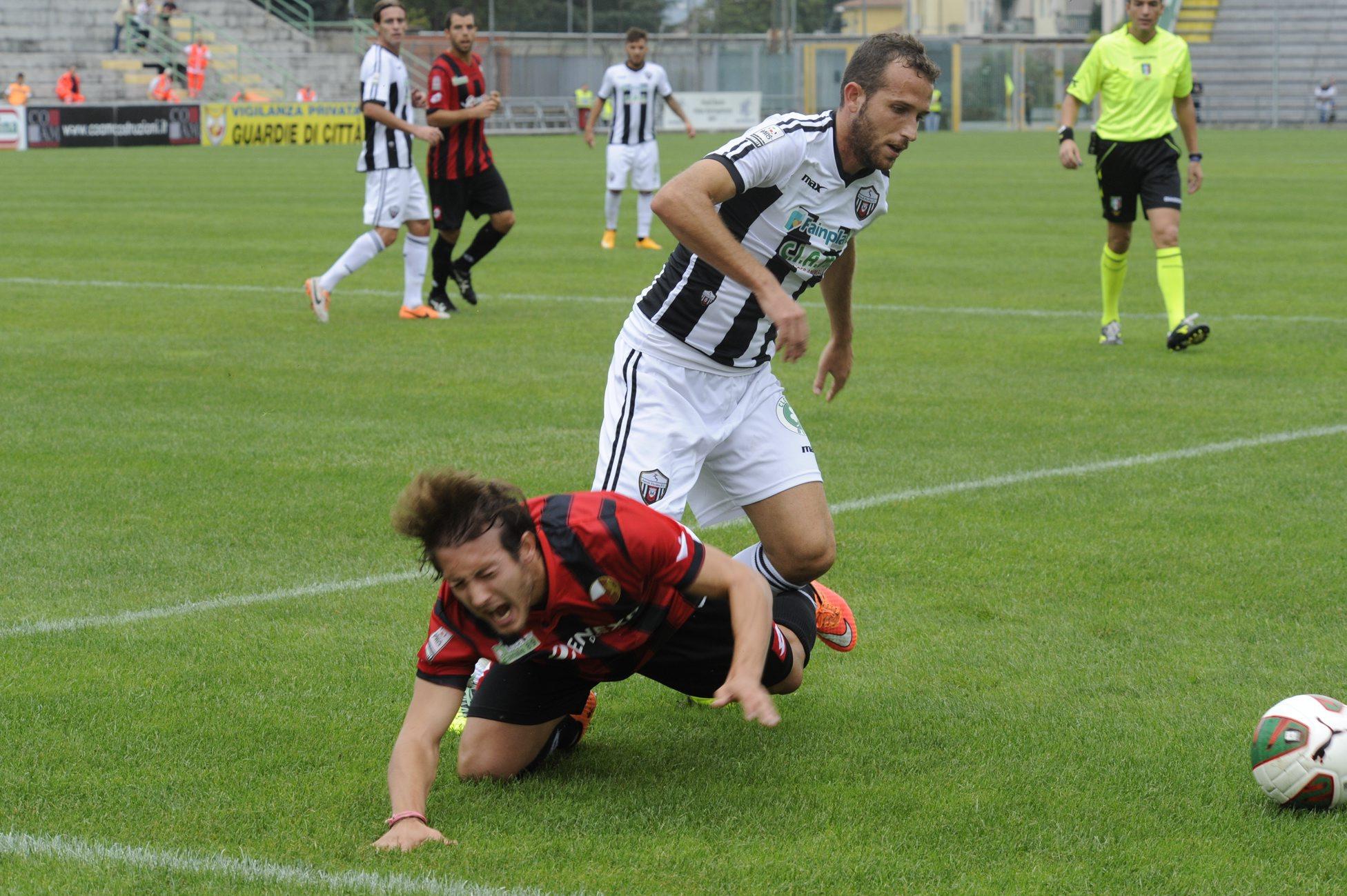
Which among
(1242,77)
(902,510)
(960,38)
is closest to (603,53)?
(960,38)

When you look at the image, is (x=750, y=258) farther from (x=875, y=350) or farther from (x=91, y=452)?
(x=875, y=350)

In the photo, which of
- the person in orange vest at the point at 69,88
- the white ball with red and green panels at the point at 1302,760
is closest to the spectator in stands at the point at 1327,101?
the person in orange vest at the point at 69,88

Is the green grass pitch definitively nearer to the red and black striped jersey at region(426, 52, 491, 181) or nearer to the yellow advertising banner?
the red and black striped jersey at region(426, 52, 491, 181)

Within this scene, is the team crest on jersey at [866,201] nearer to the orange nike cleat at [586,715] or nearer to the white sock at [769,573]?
the white sock at [769,573]

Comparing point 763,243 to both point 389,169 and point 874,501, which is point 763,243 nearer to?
point 874,501

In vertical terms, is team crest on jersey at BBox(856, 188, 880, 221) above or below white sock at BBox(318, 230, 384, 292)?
above

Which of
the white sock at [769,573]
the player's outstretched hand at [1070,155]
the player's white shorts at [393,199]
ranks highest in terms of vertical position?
the player's outstretched hand at [1070,155]

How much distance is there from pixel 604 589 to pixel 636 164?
1464cm

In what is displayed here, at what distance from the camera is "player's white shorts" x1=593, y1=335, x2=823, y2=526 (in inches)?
176

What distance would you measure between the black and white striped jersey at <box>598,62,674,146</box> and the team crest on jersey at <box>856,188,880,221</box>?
1341cm

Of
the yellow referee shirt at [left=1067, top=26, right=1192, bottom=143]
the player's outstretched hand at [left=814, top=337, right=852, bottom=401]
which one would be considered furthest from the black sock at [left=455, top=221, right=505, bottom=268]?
the player's outstretched hand at [left=814, top=337, right=852, bottom=401]

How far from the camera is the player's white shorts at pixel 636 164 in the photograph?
57.6 feet

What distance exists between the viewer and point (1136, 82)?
34.0 ft

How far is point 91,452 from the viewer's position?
24.9 feet
